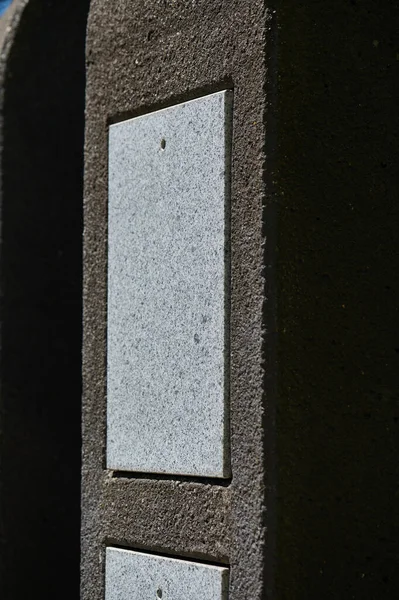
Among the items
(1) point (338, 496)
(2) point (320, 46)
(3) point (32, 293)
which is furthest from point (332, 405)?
(3) point (32, 293)

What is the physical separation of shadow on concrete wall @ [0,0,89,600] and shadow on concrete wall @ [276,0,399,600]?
232 centimetres

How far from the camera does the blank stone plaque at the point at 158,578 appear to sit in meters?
4.10

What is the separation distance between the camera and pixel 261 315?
395 cm

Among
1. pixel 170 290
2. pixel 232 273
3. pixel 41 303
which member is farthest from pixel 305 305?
pixel 41 303

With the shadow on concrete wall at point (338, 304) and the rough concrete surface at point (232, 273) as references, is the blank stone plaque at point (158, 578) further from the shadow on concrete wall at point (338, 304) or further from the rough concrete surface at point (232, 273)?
the shadow on concrete wall at point (338, 304)

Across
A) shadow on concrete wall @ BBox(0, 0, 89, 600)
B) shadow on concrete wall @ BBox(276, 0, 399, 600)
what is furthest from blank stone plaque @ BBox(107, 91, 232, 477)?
shadow on concrete wall @ BBox(0, 0, 89, 600)

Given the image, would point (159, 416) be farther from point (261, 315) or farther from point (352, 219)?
point (352, 219)

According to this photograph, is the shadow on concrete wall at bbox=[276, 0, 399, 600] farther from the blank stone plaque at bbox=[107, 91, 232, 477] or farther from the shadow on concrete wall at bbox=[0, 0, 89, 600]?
the shadow on concrete wall at bbox=[0, 0, 89, 600]

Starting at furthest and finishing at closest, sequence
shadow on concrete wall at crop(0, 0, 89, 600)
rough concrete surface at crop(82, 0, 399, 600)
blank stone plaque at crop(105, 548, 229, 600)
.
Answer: shadow on concrete wall at crop(0, 0, 89, 600) → blank stone plaque at crop(105, 548, 229, 600) → rough concrete surface at crop(82, 0, 399, 600)

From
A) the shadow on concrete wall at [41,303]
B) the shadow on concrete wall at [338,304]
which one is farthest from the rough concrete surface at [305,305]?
the shadow on concrete wall at [41,303]

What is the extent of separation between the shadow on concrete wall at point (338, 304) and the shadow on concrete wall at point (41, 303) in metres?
2.32

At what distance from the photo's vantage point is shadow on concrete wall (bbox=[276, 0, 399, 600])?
3.92 m

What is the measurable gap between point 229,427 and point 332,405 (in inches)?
14.5

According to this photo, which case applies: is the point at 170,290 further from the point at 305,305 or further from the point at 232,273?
the point at 305,305
